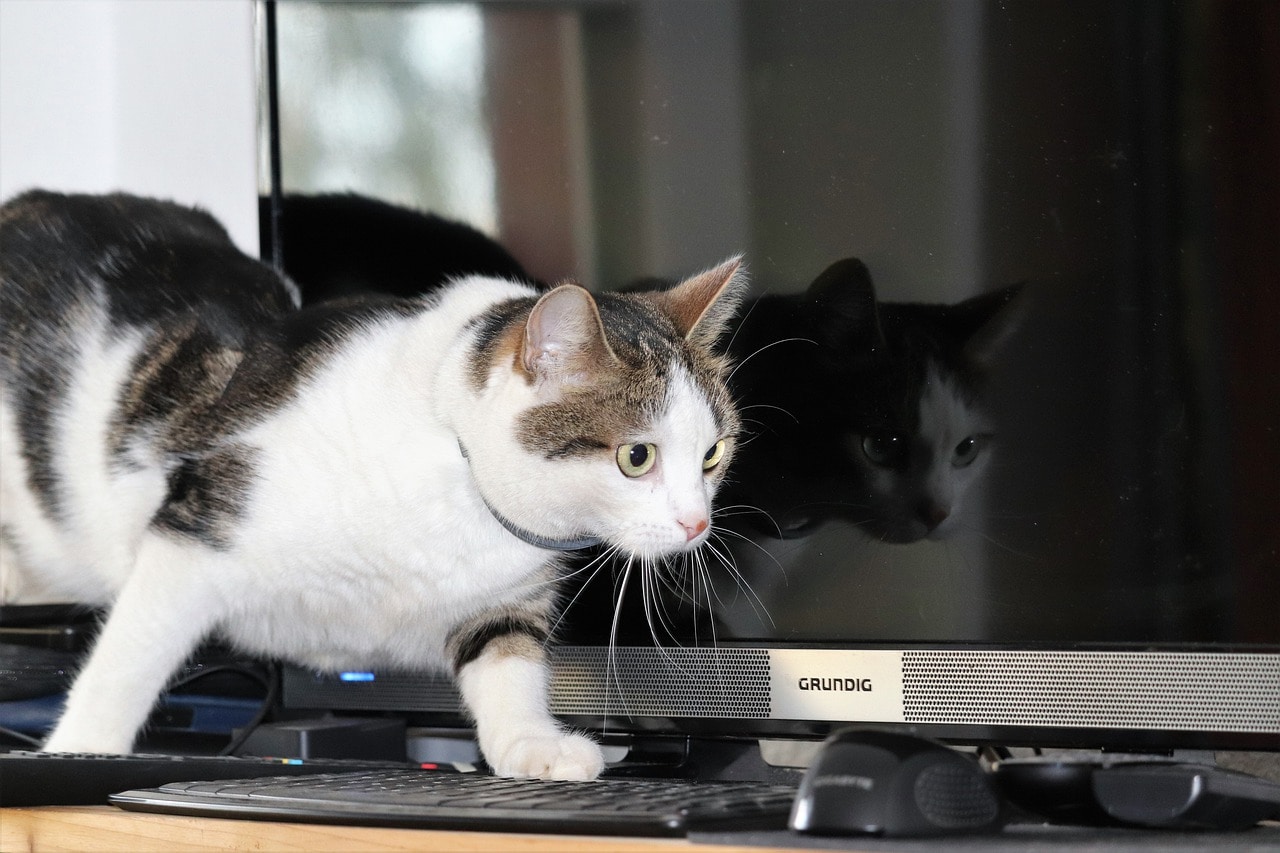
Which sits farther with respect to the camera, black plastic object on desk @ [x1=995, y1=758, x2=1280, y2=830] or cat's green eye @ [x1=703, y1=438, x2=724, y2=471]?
cat's green eye @ [x1=703, y1=438, x2=724, y2=471]

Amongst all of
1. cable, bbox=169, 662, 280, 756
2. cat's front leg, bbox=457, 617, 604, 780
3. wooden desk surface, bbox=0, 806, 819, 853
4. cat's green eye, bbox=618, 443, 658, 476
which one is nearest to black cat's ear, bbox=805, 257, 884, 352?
cat's green eye, bbox=618, 443, 658, 476

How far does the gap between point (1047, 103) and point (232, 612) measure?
0.93 m

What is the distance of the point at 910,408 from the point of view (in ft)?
3.65

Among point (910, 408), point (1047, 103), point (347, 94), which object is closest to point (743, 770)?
point (910, 408)

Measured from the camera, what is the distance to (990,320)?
1073 millimetres

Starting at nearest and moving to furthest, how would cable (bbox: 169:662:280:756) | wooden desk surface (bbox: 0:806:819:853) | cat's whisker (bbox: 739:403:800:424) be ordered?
wooden desk surface (bbox: 0:806:819:853) < cat's whisker (bbox: 739:403:800:424) < cable (bbox: 169:662:280:756)

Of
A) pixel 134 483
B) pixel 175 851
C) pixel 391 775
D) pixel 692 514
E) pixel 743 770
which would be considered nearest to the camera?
pixel 175 851

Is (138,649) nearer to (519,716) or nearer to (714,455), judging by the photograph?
(519,716)

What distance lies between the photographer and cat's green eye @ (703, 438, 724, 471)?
3.79ft

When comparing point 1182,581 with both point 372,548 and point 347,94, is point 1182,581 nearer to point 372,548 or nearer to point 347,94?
point 372,548

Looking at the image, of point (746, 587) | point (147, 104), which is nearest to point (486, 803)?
point (746, 587)

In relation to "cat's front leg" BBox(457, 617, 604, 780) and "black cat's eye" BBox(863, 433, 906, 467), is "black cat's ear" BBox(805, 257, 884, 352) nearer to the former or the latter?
"black cat's eye" BBox(863, 433, 906, 467)

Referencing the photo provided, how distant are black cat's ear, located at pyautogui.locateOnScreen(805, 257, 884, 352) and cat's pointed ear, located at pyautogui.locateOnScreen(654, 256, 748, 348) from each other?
0.07 m

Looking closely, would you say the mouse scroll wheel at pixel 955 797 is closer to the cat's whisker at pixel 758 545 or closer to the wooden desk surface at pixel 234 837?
the wooden desk surface at pixel 234 837
